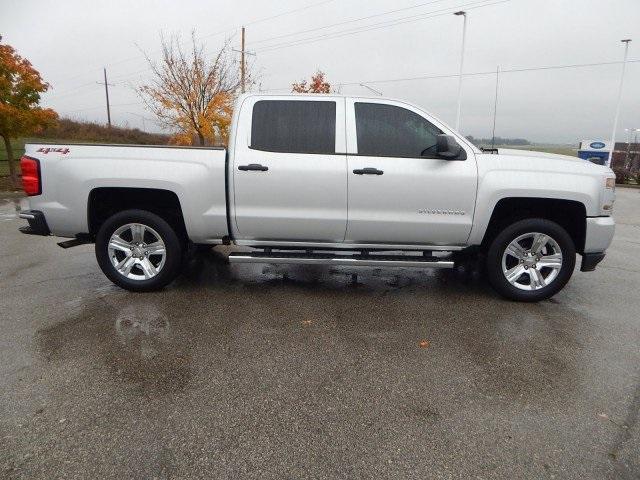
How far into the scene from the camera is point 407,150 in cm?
430

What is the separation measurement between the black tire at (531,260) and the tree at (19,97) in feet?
43.8

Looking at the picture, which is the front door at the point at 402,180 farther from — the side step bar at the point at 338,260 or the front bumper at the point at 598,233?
the front bumper at the point at 598,233

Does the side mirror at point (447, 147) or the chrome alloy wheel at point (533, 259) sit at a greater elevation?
the side mirror at point (447, 147)

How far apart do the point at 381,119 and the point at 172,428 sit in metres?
3.28

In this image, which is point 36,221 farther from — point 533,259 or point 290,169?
point 533,259

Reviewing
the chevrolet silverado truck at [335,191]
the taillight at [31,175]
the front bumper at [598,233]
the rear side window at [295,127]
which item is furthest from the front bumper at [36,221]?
the front bumper at [598,233]

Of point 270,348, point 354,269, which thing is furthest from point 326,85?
point 270,348

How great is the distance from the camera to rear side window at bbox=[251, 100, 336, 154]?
14.1 feet

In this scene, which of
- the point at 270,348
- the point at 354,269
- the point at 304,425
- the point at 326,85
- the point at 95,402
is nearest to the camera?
the point at 304,425

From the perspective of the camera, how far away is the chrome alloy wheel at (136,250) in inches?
177

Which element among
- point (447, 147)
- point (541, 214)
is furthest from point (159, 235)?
point (541, 214)

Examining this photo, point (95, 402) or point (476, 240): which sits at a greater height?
point (476, 240)

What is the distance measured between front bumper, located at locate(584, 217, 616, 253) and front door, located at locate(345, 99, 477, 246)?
1176 mm

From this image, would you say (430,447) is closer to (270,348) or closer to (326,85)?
(270,348)
